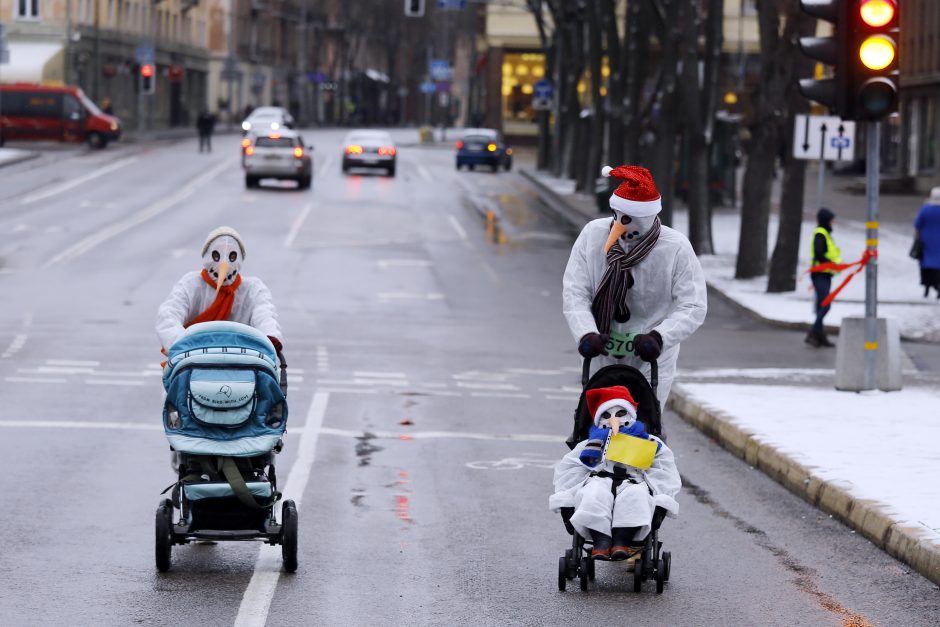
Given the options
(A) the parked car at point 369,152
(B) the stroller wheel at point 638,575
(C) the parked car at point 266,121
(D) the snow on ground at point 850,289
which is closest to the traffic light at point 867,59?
(D) the snow on ground at point 850,289

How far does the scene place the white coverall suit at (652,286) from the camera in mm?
8414

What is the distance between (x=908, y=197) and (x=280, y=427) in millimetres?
48464

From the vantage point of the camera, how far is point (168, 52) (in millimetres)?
95125

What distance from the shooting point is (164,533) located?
800 centimetres

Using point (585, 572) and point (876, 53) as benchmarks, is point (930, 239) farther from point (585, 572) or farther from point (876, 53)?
point (585, 572)

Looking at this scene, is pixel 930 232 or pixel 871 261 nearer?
pixel 871 261

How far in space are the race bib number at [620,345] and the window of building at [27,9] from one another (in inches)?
2913

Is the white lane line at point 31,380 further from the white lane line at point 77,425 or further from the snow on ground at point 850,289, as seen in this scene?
the snow on ground at point 850,289

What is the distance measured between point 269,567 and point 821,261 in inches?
539

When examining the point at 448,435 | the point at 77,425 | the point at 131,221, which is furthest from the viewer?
the point at 131,221

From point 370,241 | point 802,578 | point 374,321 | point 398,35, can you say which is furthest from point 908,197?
point 398,35

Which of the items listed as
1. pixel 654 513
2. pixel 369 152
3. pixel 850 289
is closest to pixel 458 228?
pixel 850 289

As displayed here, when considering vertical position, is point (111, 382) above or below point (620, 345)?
below

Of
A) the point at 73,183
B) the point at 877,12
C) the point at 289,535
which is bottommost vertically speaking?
the point at 73,183
